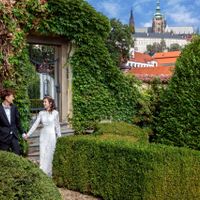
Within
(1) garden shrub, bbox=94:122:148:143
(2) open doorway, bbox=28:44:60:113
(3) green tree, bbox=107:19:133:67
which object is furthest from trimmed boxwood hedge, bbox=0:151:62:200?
(3) green tree, bbox=107:19:133:67

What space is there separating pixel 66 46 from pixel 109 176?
6.15 metres

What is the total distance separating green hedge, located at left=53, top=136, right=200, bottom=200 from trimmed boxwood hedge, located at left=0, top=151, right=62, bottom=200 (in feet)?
10.1

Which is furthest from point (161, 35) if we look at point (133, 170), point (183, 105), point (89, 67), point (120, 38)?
point (133, 170)

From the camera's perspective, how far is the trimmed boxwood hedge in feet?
11.8

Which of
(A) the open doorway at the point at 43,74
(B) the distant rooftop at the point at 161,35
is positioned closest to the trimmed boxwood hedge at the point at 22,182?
(A) the open doorway at the point at 43,74

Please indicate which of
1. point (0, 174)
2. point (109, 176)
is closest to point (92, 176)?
point (109, 176)

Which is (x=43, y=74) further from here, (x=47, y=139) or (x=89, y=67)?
(x=47, y=139)

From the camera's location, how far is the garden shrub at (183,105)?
8.64 metres

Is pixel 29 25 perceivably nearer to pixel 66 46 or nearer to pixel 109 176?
pixel 66 46

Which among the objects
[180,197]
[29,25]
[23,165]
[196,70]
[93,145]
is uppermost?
[29,25]

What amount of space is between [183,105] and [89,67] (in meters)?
4.36

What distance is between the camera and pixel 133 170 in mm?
6852

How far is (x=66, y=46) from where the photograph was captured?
1266 cm

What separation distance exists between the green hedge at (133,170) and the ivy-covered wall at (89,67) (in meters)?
4.56
